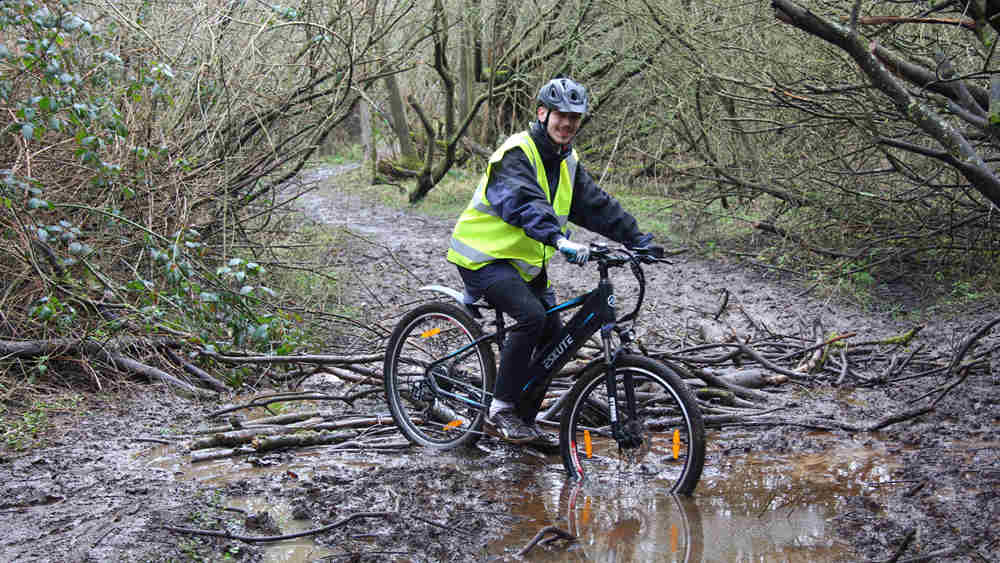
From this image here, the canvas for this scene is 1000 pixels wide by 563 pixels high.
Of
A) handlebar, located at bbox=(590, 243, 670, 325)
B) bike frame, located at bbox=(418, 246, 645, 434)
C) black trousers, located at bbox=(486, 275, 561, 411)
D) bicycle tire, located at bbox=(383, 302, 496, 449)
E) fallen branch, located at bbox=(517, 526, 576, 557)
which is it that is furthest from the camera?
bicycle tire, located at bbox=(383, 302, 496, 449)

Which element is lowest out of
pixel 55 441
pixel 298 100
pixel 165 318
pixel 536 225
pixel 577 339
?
pixel 55 441

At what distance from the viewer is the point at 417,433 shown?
5.40 metres

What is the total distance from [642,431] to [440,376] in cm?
140

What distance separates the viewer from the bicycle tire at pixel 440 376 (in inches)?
206

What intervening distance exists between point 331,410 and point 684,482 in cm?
270

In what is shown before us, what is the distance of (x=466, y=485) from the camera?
4547 millimetres

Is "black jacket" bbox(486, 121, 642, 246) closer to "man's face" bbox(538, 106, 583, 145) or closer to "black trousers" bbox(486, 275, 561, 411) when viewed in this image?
"man's face" bbox(538, 106, 583, 145)

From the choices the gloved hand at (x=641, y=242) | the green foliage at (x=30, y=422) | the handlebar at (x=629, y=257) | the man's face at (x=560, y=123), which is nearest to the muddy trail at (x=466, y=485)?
the green foliage at (x=30, y=422)

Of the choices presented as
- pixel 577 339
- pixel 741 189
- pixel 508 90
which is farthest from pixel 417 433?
pixel 508 90

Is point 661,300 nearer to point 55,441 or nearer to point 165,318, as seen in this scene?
point 165,318

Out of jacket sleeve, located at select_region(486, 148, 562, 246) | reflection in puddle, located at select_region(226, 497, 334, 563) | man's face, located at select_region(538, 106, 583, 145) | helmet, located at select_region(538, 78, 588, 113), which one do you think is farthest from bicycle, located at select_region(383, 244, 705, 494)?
reflection in puddle, located at select_region(226, 497, 334, 563)

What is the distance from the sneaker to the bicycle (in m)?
0.14

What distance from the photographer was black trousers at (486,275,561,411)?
474 centimetres

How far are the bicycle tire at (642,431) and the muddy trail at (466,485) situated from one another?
185mm
